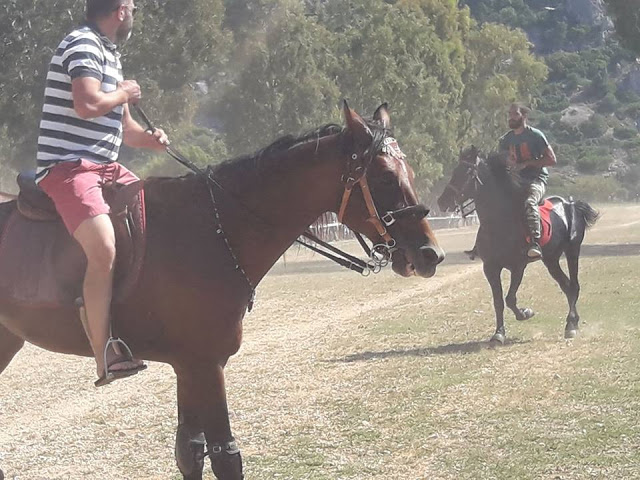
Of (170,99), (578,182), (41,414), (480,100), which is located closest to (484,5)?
(578,182)

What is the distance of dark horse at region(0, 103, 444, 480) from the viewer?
560 cm

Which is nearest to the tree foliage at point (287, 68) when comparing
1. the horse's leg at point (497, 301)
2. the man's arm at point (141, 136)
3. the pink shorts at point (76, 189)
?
the horse's leg at point (497, 301)

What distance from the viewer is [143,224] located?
19.0 feet

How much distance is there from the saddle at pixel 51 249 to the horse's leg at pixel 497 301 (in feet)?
26.8

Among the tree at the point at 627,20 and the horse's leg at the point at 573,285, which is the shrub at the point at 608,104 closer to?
the tree at the point at 627,20

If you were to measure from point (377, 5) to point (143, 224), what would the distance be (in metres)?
45.3

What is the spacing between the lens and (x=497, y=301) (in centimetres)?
1370

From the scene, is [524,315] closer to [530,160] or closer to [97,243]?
[530,160]

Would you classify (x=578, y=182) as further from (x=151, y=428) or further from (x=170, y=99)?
(x=151, y=428)

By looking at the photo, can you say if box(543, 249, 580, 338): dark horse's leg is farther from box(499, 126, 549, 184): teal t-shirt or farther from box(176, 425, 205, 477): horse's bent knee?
box(176, 425, 205, 477): horse's bent knee

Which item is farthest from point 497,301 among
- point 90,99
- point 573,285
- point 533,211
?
point 90,99

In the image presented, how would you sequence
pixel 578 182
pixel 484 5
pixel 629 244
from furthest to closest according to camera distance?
1. pixel 484 5
2. pixel 578 182
3. pixel 629 244

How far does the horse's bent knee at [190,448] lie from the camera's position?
223 inches

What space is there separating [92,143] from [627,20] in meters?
36.3
